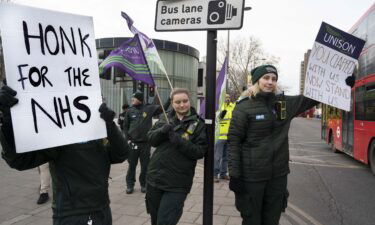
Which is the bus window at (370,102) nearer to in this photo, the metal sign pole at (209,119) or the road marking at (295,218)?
the road marking at (295,218)

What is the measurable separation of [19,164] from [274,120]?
2045mm

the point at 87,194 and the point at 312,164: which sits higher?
the point at 87,194

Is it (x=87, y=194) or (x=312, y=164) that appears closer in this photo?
(x=87, y=194)

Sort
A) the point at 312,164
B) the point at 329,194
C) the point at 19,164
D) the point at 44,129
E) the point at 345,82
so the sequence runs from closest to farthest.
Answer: the point at 44,129 < the point at 19,164 < the point at 345,82 < the point at 329,194 < the point at 312,164

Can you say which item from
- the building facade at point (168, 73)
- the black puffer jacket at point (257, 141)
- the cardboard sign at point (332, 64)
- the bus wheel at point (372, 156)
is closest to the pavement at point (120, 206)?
the black puffer jacket at point (257, 141)

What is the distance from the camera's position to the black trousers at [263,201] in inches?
116

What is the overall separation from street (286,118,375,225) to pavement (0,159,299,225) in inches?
25.7

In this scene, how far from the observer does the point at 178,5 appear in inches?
118

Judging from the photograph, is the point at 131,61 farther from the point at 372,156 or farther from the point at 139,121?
the point at 372,156

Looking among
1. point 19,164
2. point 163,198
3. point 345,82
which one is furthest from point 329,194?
point 19,164

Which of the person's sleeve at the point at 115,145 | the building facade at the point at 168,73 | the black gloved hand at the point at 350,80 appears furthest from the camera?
the building facade at the point at 168,73

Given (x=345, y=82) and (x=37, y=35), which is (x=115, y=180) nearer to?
(x=345, y=82)

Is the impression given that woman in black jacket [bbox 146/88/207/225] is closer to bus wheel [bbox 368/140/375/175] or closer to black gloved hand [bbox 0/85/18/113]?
black gloved hand [bbox 0/85/18/113]

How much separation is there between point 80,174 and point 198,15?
166 centimetres
